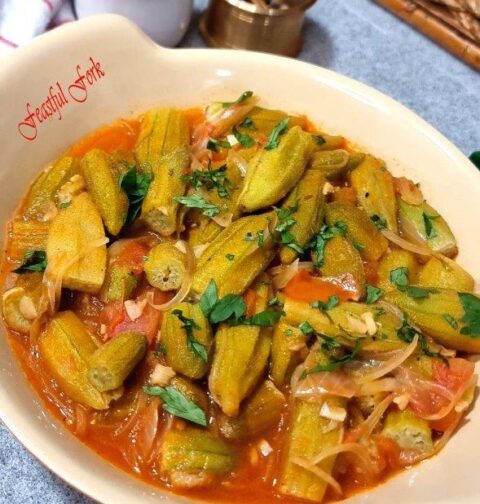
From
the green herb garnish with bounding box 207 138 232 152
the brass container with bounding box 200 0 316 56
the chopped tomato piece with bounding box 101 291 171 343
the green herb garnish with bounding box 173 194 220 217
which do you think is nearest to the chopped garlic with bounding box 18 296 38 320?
the chopped tomato piece with bounding box 101 291 171 343

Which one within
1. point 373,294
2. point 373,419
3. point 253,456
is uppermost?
point 373,294

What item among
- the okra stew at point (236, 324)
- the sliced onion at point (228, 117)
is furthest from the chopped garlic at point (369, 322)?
the sliced onion at point (228, 117)

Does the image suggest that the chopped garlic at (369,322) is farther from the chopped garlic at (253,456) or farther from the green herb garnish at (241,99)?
the green herb garnish at (241,99)

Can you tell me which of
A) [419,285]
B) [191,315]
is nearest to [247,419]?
[191,315]

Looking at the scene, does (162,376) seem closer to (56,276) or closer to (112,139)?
(56,276)

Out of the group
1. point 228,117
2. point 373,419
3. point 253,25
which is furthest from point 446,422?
point 253,25

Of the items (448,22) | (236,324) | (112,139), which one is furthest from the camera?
(448,22)

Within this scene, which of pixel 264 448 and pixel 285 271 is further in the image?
pixel 285 271
